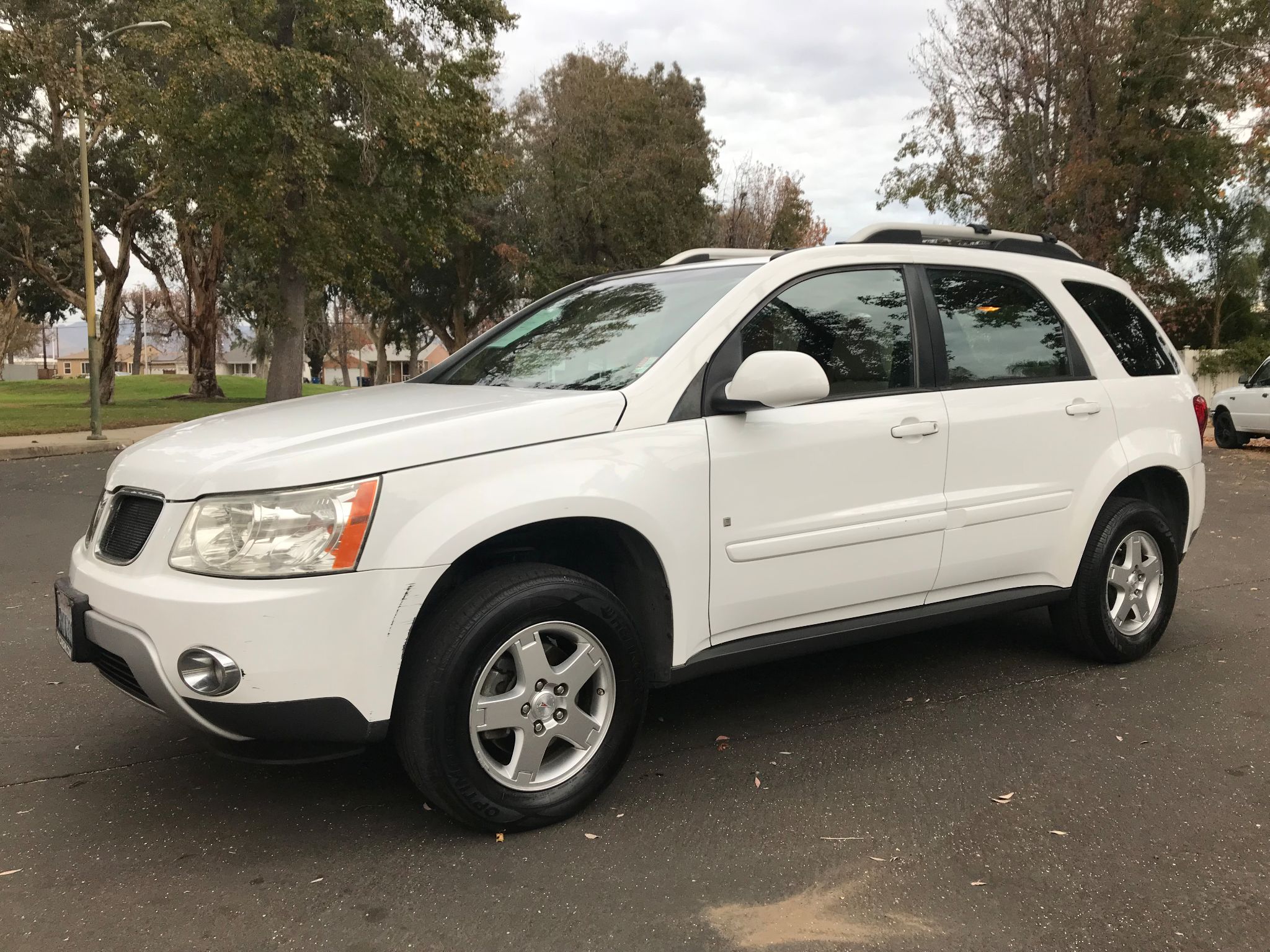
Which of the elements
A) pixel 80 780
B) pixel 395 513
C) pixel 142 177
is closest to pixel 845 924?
pixel 395 513

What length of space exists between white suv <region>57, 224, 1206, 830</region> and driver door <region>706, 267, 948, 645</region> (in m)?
0.01

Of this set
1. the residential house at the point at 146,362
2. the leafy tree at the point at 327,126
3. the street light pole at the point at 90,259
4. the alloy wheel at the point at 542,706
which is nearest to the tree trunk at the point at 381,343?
the leafy tree at the point at 327,126

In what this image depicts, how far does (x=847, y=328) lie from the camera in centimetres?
405

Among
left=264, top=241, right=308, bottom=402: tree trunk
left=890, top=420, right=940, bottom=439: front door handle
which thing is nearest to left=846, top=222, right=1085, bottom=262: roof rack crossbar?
left=890, top=420, right=940, bottom=439: front door handle

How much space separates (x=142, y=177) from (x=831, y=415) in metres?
28.7

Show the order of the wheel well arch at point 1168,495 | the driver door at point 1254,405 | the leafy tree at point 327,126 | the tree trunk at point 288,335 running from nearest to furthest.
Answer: the wheel well arch at point 1168,495 → the driver door at point 1254,405 → the leafy tree at point 327,126 → the tree trunk at point 288,335

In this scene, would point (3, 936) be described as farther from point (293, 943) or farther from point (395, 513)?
point (395, 513)

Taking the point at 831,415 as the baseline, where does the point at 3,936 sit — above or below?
below

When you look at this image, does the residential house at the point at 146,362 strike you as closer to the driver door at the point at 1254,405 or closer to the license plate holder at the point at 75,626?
the driver door at the point at 1254,405

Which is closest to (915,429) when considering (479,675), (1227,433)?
(479,675)

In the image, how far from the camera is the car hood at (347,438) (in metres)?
2.95

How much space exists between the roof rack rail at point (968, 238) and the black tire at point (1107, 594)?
1182mm

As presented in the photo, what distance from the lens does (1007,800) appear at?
11.5ft

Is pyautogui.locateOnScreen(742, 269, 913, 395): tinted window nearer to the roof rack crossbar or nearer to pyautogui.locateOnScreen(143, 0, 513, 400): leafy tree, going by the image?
the roof rack crossbar
